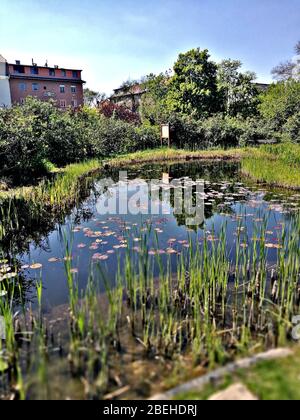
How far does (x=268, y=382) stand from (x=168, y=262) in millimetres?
1389

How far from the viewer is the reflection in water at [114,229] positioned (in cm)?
383

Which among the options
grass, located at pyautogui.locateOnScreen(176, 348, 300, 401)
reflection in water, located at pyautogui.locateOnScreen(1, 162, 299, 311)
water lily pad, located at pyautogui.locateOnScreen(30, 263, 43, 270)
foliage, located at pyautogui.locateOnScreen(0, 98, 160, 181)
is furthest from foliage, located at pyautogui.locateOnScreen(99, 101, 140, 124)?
grass, located at pyautogui.locateOnScreen(176, 348, 300, 401)

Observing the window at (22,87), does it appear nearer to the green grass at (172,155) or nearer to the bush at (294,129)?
the green grass at (172,155)

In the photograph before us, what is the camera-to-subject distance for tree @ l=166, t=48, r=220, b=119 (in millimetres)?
22266

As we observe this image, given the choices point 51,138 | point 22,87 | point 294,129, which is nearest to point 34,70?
point 22,87

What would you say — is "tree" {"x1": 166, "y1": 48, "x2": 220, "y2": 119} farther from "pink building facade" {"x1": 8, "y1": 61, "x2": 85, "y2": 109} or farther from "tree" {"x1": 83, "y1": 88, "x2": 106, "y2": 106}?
"tree" {"x1": 83, "y1": 88, "x2": 106, "y2": 106}

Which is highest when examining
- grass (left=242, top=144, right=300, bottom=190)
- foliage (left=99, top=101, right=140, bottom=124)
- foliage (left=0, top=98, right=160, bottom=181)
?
foliage (left=99, top=101, right=140, bottom=124)

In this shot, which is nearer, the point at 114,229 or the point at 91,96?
the point at 114,229

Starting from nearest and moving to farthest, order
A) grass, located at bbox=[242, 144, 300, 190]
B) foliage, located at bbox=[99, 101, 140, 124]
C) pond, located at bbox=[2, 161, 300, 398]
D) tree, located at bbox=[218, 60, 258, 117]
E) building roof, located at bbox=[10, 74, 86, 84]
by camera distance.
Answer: pond, located at bbox=[2, 161, 300, 398], grass, located at bbox=[242, 144, 300, 190], foliage, located at bbox=[99, 101, 140, 124], tree, located at bbox=[218, 60, 258, 117], building roof, located at bbox=[10, 74, 86, 84]

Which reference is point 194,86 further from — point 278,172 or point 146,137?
point 278,172

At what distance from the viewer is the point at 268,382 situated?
5.79ft

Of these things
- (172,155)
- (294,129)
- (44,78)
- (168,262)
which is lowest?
(168,262)

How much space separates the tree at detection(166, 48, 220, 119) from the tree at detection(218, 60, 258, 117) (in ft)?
3.66

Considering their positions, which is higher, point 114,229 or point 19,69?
point 19,69
